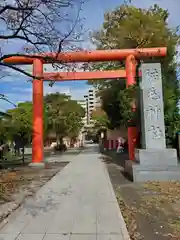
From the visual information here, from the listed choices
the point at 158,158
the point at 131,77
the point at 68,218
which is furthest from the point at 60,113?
the point at 68,218

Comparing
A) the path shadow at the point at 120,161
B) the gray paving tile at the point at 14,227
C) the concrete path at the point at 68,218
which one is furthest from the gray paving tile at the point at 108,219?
the path shadow at the point at 120,161

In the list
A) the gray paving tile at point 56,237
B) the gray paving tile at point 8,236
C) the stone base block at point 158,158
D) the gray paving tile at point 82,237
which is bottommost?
the gray paving tile at point 82,237

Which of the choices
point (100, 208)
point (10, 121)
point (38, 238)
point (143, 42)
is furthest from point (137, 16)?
point (38, 238)

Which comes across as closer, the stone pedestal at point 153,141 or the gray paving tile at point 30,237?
the gray paving tile at point 30,237

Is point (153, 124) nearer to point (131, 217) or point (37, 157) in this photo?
point (131, 217)

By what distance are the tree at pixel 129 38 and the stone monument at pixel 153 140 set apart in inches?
95.0

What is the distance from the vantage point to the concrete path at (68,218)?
4730 millimetres

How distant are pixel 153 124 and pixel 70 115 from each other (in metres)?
26.2

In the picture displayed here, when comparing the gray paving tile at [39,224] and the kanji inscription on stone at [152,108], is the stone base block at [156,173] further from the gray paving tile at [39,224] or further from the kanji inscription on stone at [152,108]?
the gray paving tile at [39,224]

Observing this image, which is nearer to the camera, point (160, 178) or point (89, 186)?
point (89, 186)

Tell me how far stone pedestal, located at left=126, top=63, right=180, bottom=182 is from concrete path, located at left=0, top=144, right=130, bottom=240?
2.53 metres

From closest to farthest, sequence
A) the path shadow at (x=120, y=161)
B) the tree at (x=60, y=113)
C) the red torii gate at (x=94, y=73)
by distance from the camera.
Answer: the path shadow at (x=120, y=161), the red torii gate at (x=94, y=73), the tree at (x=60, y=113)

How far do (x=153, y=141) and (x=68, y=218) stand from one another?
6.31m

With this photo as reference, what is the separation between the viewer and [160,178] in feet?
35.0
